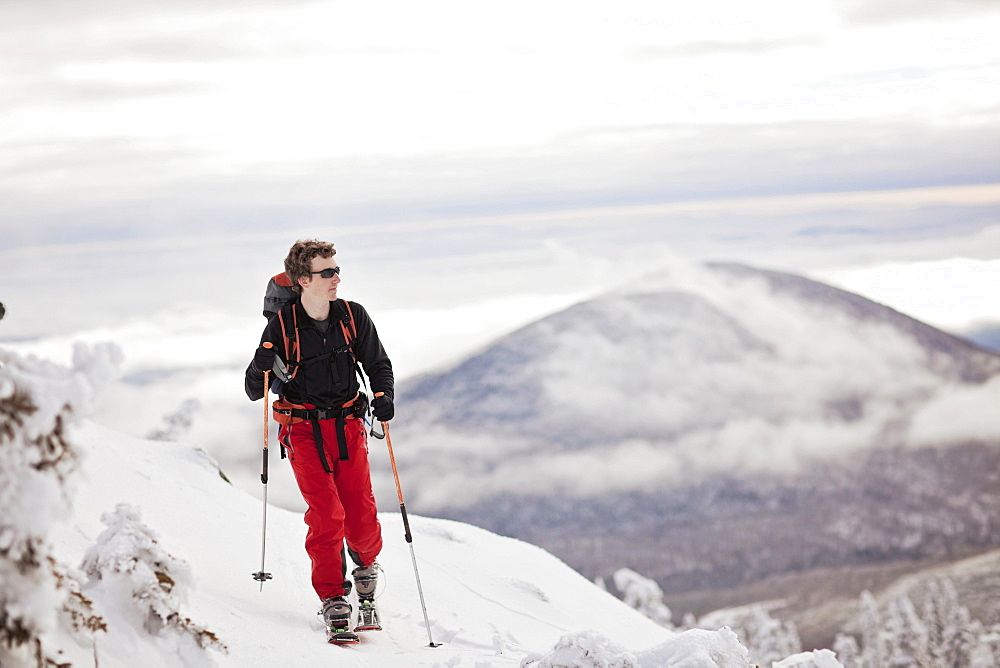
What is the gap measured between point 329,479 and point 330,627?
132cm

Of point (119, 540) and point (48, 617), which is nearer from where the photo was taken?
point (48, 617)

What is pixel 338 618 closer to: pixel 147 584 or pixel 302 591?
pixel 302 591

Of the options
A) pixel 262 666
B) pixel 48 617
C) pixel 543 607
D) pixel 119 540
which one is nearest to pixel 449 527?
pixel 543 607

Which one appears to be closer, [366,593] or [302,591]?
[366,593]

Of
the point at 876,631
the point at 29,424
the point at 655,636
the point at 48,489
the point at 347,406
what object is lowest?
the point at 876,631

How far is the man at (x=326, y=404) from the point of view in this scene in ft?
24.3

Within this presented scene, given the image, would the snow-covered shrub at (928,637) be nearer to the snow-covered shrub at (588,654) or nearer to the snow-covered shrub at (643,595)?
the snow-covered shrub at (643,595)

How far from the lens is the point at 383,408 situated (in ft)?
25.6

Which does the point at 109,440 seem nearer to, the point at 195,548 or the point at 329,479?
the point at 195,548

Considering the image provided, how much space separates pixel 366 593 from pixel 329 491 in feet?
3.91

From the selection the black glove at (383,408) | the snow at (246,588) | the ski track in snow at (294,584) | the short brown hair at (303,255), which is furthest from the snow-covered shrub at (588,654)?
the short brown hair at (303,255)

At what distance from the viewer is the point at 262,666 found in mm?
6105

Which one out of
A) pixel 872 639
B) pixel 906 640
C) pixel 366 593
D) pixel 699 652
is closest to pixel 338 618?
pixel 366 593

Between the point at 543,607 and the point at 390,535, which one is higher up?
the point at 390,535
